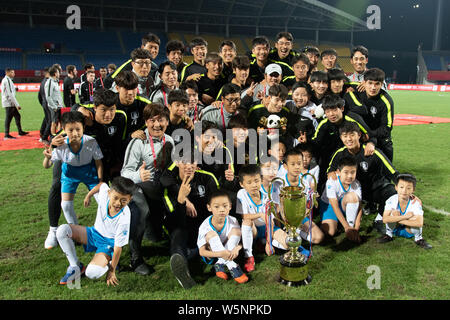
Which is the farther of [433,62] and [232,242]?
[433,62]

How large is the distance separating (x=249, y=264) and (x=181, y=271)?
658 mm

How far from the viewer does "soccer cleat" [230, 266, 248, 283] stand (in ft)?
9.59

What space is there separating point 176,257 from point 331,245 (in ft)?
5.58

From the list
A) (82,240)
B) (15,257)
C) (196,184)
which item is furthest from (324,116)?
(15,257)

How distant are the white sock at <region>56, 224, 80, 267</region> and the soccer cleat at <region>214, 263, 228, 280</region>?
120cm

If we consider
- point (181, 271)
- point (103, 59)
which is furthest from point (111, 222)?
point (103, 59)

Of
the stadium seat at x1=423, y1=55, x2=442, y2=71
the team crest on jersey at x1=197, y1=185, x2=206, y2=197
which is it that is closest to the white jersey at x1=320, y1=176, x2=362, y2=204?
the team crest on jersey at x1=197, y1=185, x2=206, y2=197

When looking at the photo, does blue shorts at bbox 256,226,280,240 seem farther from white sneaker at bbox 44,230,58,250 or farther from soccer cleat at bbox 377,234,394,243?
white sneaker at bbox 44,230,58,250

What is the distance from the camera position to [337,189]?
12.8 ft

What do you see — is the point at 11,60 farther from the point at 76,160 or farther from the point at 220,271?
the point at 220,271

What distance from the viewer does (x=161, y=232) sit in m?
3.80

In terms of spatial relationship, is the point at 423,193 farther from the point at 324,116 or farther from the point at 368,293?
the point at 368,293

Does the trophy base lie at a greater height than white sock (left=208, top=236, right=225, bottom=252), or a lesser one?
lesser

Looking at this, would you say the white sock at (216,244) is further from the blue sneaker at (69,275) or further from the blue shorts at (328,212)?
the blue shorts at (328,212)
